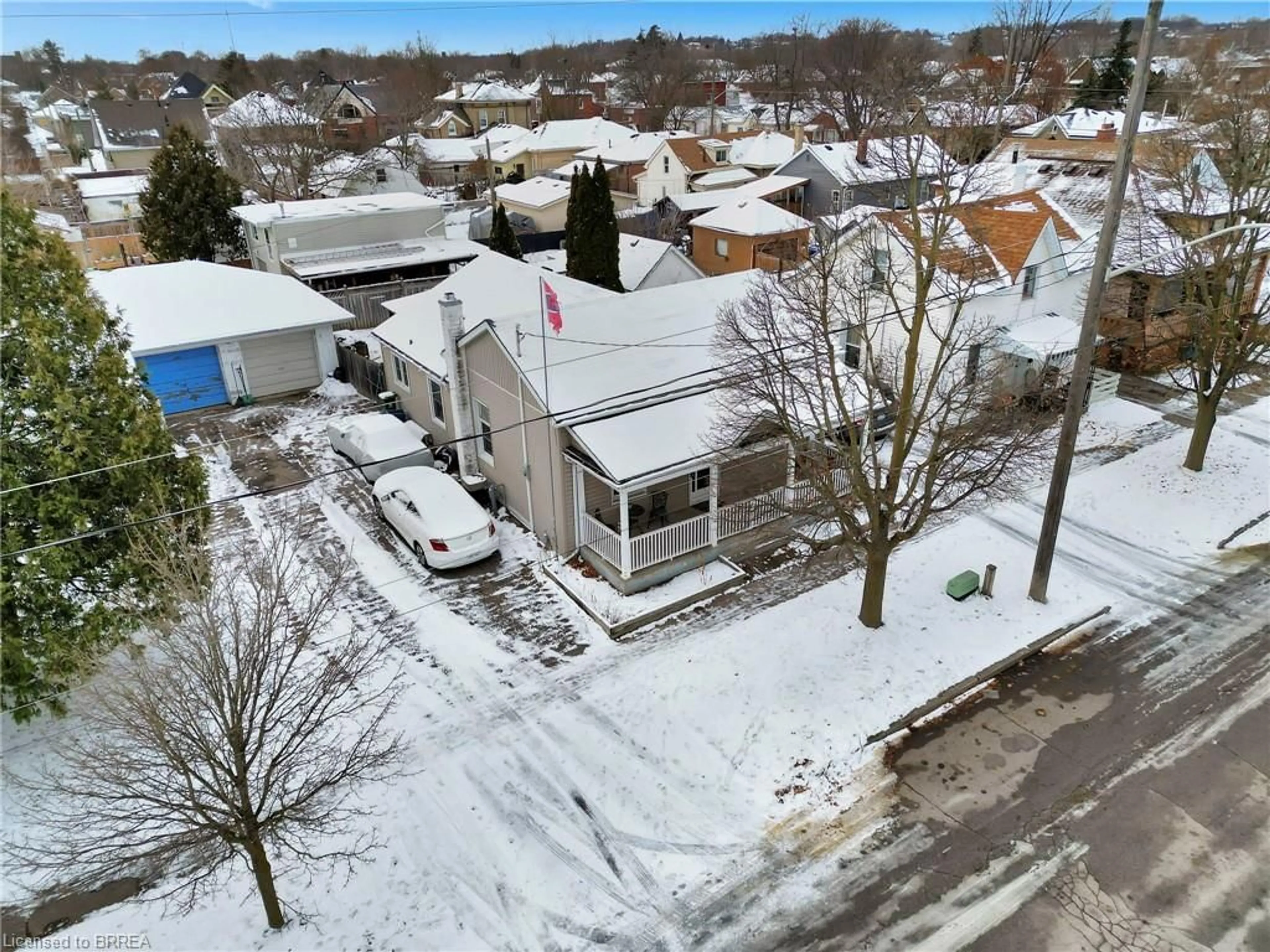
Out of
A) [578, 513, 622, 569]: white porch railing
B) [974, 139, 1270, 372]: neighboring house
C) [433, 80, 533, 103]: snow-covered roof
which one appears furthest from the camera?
[433, 80, 533, 103]: snow-covered roof

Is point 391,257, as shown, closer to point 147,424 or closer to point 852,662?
point 147,424

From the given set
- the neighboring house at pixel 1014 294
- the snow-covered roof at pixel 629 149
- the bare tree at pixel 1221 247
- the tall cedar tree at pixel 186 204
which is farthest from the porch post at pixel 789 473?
the snow-covered roof at pixel 629 149

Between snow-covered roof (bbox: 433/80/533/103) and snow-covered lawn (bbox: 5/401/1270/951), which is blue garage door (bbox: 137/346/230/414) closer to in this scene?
snow-covered lawn (bbox: 5/401/1270/951)

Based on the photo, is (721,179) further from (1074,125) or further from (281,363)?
(281,363)

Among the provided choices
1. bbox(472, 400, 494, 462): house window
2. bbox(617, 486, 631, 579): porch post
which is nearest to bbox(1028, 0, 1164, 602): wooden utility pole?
bbox(617, 486, 631, 579): porch post

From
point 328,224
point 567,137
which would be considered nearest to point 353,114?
point 567,137

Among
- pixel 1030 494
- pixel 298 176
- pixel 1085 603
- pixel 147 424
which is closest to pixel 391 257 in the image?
pixel 298 176

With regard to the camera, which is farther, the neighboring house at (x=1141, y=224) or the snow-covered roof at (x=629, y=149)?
the snow-covered roof at (x=629, y=149)

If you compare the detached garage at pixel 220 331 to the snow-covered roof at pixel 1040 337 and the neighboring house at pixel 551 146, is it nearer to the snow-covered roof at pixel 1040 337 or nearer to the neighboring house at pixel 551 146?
the snow-covered roof at pixel 1040 337
